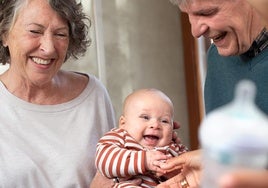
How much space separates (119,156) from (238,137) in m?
1.13

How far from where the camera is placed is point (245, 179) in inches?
20.2

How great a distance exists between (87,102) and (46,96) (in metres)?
0.18

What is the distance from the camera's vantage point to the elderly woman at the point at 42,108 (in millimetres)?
1827

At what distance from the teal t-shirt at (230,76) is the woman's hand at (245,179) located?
→ 863 mm

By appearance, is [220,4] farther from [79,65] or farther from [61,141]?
[79,65]

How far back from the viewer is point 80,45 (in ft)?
7.00

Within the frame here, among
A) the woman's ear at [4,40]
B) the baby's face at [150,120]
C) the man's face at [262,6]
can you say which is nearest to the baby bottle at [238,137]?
the man's face at [262,6]

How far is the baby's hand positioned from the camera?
1515mm

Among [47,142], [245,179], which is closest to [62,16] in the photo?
[47,142]

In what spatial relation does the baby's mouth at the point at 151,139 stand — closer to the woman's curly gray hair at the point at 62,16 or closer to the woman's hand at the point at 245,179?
the woman's curly gray hair at the point at 62,16

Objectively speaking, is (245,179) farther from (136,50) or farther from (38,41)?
(136,50)

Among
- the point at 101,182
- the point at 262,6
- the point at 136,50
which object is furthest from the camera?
the point at 136,50

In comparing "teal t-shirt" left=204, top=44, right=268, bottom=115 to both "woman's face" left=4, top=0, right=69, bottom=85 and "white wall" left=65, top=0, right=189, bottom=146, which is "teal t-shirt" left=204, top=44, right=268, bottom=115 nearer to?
"woman's face" left=4, top=0, right=69, bottom=85

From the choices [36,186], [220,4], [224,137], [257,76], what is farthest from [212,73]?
[224,137]
